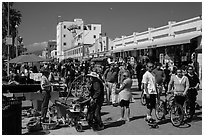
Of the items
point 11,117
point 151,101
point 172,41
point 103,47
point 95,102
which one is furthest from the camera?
point 103,47

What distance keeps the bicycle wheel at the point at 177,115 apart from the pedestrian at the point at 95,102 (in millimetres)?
1927

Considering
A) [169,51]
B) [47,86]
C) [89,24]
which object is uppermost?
[89,24]

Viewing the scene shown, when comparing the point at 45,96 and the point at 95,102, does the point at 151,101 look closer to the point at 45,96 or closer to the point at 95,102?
the point at 95,102

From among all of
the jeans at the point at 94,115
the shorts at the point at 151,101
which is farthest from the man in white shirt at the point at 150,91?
the jeans at the point at 94,115

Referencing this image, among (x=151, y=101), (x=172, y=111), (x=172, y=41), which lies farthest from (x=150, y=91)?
(x=172, y=41)

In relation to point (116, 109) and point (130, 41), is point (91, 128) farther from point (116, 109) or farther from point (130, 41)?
point (130, 41)

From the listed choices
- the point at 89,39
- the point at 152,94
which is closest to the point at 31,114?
the point at 152,94

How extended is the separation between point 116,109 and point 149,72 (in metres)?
2.71

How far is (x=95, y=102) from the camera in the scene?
735 cm

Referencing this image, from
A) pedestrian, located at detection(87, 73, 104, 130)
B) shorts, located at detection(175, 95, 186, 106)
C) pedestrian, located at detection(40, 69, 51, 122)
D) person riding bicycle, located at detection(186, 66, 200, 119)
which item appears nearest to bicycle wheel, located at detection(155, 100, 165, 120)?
shorts, located at detection(175, 95, 186, 106)

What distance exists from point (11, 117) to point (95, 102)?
86.0 inches

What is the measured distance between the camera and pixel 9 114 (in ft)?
19.6

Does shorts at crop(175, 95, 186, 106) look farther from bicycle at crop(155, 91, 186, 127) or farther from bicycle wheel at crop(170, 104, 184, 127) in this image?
bicycle wheel at crop(170, 104, 184, 127)

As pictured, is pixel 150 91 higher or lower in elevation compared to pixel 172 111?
higher
